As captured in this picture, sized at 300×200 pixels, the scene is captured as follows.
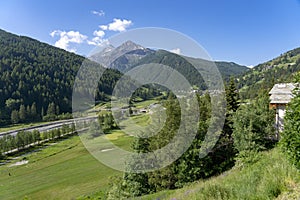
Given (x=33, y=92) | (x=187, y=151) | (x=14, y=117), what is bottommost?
(x=14, y=117)

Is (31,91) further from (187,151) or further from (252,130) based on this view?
(252,130)

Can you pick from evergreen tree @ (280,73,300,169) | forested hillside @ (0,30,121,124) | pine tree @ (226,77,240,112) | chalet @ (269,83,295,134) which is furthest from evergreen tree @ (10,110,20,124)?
evergreen tree @ (280,73,300,169)

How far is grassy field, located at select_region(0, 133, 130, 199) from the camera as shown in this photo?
32.2 metres

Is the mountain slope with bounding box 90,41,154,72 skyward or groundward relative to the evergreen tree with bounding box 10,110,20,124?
skyward

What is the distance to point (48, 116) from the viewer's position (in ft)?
452

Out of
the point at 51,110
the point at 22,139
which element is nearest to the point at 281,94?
the point at 22,139

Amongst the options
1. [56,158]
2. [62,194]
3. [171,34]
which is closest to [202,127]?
[171,34]

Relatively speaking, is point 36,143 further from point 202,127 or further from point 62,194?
point 202,127

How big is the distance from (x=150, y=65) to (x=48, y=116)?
131m

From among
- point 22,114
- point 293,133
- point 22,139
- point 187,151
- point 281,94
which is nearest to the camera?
point 293,133

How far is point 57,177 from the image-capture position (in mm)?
39094

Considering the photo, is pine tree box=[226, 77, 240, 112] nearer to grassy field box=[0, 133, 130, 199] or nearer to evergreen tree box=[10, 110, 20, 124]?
grassy field box=[0, 133, 130, 199]

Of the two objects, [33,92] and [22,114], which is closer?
[22,114]

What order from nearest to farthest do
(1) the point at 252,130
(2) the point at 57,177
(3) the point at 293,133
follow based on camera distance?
1. (3) the point at 293,133
2. (1) the point at 252,130
3. (2) the point at 57,177
